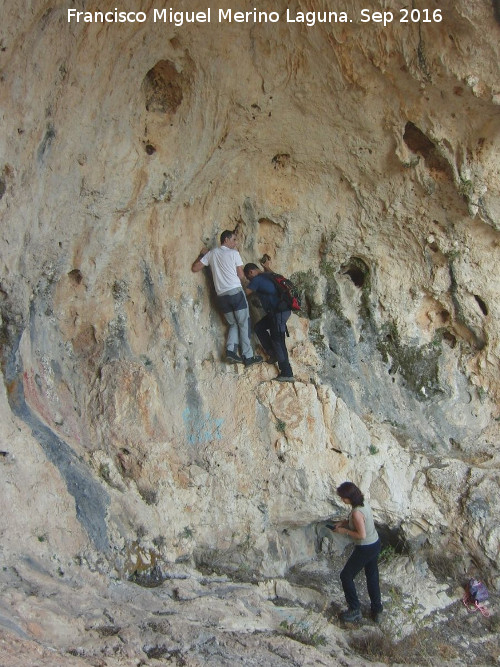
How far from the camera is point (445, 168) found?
20.9 ft

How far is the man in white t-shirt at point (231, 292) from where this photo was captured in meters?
6.54

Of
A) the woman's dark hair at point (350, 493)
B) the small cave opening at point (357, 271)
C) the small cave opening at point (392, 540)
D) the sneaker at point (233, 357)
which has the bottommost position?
the small cave opening at point (392, 540)

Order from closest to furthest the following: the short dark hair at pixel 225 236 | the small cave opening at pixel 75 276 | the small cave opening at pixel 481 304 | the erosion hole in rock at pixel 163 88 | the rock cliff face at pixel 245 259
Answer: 1. the rock cliff face at pixel 245 259
2. the erosion hole in rock at pixel 163 88
3. the small cave opening at pixel 75 276
4. the short dark hair at pixel 225 236
5. the small cave opening at pixel 481 304

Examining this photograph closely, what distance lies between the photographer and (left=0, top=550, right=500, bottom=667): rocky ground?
159 inches

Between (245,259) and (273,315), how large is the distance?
80 centimetres

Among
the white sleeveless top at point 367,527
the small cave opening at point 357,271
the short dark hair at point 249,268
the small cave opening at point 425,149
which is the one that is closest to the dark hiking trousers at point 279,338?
the short dark hair at point 249,268

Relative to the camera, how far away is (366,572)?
5.47 meters

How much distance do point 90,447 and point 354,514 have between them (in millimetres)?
2421

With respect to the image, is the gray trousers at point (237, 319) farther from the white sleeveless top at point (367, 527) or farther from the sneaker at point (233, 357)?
the white sleeveless top at point (367, 527)

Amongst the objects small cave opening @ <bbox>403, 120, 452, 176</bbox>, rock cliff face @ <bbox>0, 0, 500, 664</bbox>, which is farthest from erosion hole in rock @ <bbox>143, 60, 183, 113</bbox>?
small cave opening @ <bbox>403, 120, 452, 176</bbox>

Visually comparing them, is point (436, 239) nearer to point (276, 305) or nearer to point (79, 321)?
point (276, 305)

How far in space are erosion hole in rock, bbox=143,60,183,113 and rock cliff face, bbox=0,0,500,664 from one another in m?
0.02

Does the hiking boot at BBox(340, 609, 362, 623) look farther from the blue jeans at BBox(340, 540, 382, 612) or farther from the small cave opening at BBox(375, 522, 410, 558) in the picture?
the small cave opening at BBox(375, 522, 410, 558)

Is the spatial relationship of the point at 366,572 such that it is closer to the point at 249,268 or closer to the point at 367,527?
the point at 367,527
